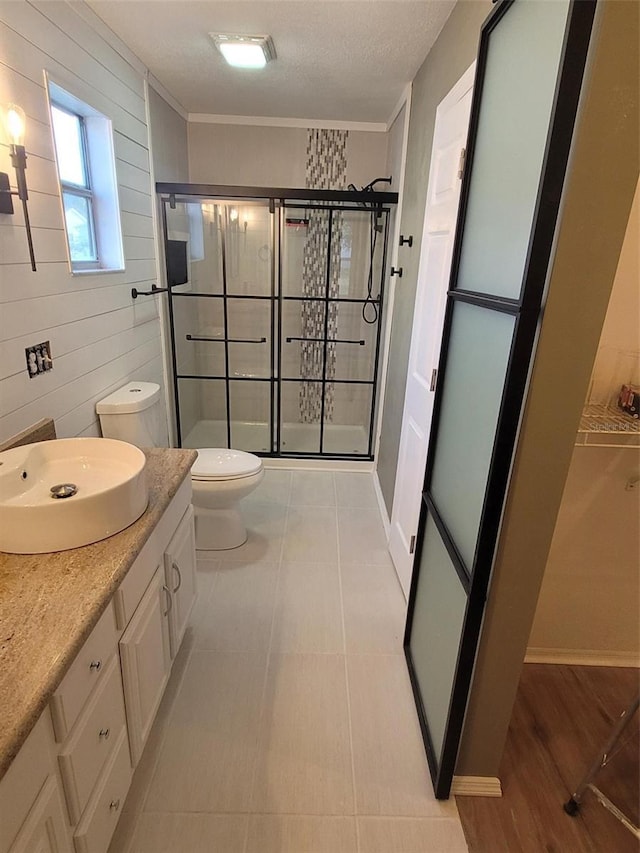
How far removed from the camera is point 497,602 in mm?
1209

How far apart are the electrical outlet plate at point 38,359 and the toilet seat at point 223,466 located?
0.86 meters

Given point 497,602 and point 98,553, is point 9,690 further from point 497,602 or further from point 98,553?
point 497,602

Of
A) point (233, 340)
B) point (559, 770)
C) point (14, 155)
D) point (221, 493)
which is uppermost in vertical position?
point (14, 155)

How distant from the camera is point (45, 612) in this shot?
958mm

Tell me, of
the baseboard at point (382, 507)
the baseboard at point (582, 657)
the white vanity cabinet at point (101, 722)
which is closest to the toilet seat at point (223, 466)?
the white vanity cabinet at point (101, 722)

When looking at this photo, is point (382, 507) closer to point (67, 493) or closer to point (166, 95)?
point (67, 493)

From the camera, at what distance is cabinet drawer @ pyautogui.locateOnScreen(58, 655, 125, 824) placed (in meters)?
0.94

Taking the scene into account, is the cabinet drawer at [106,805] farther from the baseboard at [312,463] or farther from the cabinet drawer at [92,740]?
the baseboard at [312,463]

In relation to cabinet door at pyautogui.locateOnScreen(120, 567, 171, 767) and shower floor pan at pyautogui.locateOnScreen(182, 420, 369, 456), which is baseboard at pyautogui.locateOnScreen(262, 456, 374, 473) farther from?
cabinet door at pyautogui.locateOnScreen(120, 567, 171, 767)

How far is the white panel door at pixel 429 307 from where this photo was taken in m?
1.71

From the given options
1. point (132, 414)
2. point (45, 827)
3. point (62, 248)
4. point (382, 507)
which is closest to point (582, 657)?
point (382, 507)

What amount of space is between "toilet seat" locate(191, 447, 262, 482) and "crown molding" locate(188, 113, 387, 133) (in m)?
2.48

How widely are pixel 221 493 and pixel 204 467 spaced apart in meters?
0.17

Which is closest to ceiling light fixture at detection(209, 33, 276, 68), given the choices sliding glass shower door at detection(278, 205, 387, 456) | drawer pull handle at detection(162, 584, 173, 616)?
sliding glass shower door at detection(278, 205, 387, 456)
